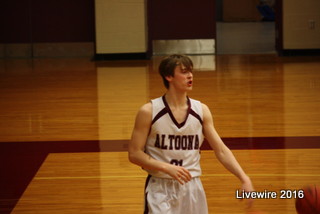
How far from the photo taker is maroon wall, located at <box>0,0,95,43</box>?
56.5 feet

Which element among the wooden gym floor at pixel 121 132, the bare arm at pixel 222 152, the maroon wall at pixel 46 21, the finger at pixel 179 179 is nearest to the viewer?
the finger at pixel 179 179

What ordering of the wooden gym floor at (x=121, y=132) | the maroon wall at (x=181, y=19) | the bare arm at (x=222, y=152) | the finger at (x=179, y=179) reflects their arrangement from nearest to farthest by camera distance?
the finger at (x=179, y=179) → the bare arm at (x=222, y=152) → the wooden gym floor at (x=121, y=132) → the maroon wall at (x=181, y=19)

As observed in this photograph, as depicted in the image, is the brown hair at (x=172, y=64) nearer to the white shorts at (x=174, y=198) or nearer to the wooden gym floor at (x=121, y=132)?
the white shorts at (x=174, y=198)

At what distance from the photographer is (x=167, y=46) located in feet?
57.0

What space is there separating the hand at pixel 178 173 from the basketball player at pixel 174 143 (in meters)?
0.08

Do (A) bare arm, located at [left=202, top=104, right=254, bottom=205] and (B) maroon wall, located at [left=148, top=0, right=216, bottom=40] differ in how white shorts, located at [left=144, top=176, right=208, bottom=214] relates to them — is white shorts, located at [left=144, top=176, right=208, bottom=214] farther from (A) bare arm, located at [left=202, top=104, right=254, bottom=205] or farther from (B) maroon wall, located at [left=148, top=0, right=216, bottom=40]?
(B) maroon wall, located at [left=148, top=0, right=216, bottom=40]

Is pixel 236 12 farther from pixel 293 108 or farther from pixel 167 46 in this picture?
pixel 293 108

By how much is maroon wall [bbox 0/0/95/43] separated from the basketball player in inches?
541

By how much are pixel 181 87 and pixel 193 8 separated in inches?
548

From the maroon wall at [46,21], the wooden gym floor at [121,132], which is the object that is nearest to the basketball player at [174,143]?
the wooden gym floor at [121,132]

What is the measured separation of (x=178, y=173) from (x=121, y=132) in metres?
4.83

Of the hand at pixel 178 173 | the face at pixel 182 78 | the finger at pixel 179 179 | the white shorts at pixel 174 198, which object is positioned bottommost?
the white shorts at pixel 174 198

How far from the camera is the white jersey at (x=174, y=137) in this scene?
379 cm

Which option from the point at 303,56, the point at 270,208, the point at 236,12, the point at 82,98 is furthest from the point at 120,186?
the point at 236,12
